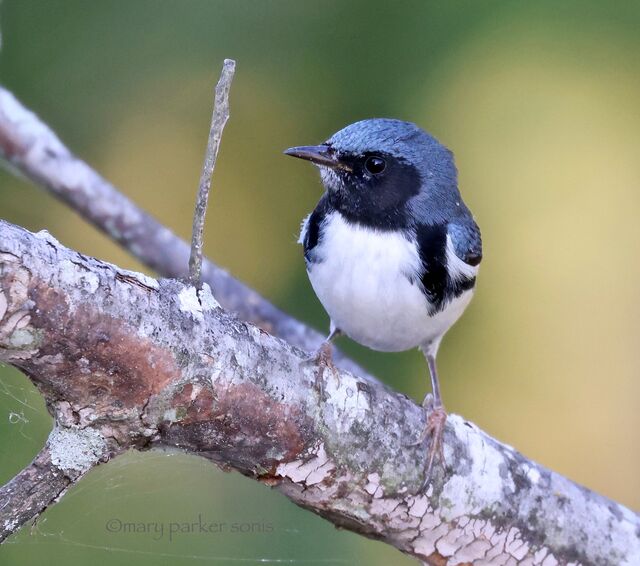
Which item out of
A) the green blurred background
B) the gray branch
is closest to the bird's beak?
the gray branch

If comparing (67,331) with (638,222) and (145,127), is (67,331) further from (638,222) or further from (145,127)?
(638,222)

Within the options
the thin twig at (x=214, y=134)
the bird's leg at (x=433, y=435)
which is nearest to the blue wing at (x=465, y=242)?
the bird's leg at (x=433, y=435)

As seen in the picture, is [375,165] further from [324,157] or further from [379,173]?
[324,157]

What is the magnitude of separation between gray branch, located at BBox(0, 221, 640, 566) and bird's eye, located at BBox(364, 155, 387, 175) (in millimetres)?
898

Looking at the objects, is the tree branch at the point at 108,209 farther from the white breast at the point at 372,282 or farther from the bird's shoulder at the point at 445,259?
the bird's shoulder at the point at 445,259

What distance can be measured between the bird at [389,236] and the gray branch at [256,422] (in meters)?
0.44

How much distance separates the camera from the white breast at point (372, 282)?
10.4 feet

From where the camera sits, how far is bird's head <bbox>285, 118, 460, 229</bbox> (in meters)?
3.31

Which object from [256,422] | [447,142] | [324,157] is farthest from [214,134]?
[447,142]

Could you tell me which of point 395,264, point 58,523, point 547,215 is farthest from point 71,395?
point 547,215

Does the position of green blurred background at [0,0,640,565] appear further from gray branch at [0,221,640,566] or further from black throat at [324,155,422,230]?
gray branch at [0,221,640,566]

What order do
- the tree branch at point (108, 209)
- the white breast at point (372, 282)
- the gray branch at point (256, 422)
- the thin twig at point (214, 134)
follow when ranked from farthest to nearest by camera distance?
the tree branch at point (108, 209)
the white breast at point (372, 282)
the thin twig at point (214, 134)
the gray branch at point (256, 422)

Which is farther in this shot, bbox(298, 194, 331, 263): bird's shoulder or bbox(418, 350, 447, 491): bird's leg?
bbox(298, 194, 331, 263): bird's shoulder

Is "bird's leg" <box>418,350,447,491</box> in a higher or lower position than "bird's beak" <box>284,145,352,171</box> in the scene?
lower
